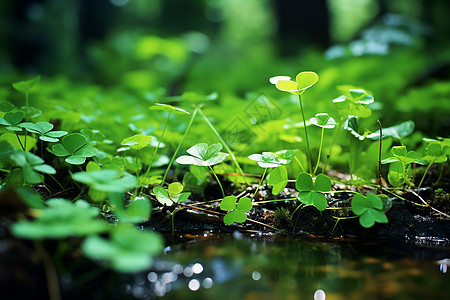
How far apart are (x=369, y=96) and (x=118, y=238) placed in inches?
44.7

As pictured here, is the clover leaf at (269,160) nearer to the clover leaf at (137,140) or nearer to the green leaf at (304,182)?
the green leaf at (304,182)

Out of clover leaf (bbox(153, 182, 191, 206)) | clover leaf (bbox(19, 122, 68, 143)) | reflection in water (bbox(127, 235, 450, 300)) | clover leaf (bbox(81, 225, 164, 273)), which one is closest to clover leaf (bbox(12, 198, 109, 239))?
clover leaf (bbox(81, 225, 164, 273))

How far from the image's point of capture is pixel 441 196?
1.28 metres

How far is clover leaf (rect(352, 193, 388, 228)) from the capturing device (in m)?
1.05

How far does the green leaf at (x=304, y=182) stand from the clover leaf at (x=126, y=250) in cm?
61

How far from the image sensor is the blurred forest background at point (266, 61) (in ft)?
9.86

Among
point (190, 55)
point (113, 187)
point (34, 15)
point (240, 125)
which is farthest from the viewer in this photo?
point (190, 55)

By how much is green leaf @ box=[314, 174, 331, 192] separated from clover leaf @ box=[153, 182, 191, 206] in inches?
18.6

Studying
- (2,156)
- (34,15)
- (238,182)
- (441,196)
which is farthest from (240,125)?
(34,15)

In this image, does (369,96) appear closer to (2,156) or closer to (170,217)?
(170,217)

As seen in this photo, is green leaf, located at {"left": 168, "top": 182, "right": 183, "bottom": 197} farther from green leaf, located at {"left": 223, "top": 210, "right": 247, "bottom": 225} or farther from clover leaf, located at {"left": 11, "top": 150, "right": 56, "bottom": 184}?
clover leaf, located at {"left": 11, "top": 150, "right": 56, "bottom": 184}

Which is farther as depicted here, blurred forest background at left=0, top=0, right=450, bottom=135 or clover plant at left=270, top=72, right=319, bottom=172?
blurred forest background at left=0, top=0, right=450, bottom=135

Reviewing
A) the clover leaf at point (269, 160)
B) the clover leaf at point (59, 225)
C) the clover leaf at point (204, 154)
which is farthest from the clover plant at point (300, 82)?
the clover leaf at point (59, 225)

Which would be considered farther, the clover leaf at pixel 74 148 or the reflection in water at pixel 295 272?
the clover leaf at pixel 74 148
